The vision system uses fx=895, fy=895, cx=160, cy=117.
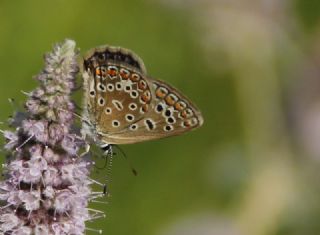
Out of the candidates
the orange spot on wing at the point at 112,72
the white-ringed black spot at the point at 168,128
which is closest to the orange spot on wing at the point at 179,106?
the white-ringed black spot at the point at 168,128

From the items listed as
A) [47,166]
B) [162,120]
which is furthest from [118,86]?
[47,166]

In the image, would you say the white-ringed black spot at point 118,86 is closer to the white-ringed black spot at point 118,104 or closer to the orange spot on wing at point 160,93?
the white-ringed black spot at point 118,104

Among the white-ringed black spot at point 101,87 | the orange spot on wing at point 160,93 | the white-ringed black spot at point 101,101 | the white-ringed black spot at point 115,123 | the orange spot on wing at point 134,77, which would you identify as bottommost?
the white-ringed black spot at point 115,123

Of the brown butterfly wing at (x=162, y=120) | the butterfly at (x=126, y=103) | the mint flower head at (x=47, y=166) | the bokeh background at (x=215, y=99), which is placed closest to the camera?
the mint flower head at (x=47, y=166)

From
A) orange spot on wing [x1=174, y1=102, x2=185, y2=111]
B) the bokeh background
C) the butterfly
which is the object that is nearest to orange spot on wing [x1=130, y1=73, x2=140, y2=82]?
the butterfly

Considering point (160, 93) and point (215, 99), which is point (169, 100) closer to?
point (160, 93)

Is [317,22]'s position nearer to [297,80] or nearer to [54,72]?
[297,80]

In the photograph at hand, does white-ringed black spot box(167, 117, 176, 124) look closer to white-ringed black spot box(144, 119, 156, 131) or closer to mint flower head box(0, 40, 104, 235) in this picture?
white-ringed black spot box(144, 119, 156, 131)
